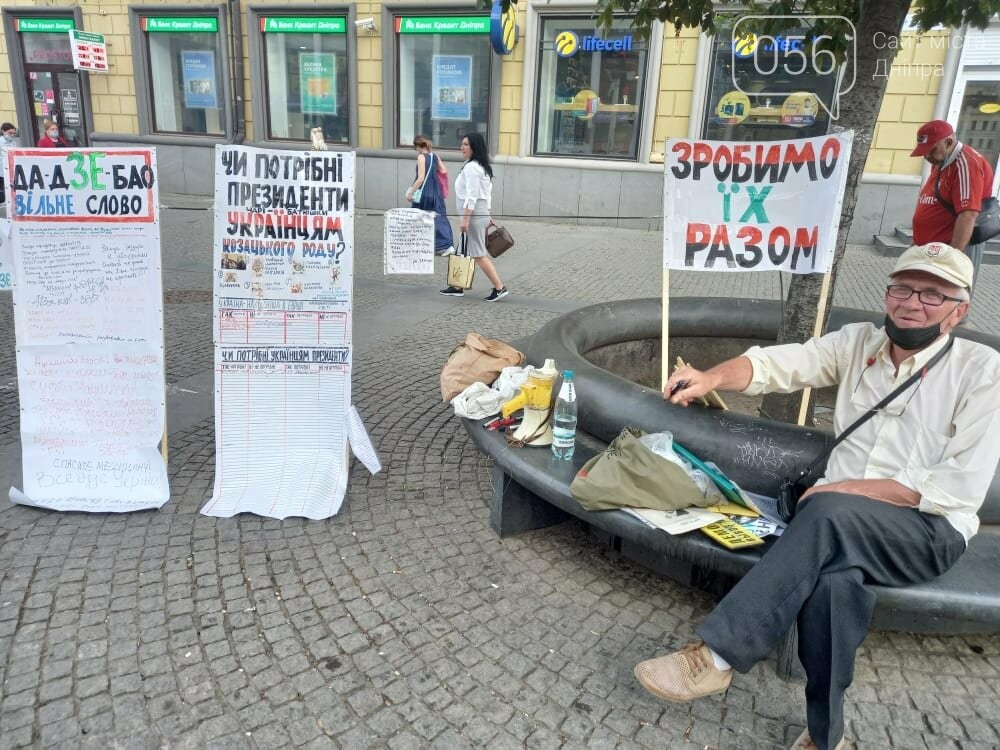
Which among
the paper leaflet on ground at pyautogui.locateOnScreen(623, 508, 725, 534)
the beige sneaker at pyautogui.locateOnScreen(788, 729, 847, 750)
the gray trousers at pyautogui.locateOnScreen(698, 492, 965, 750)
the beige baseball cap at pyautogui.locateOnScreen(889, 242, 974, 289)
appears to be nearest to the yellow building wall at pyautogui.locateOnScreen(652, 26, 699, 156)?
the beige baseball cap at pyautogui.locateOnScreen(889, 242, 974, 289)

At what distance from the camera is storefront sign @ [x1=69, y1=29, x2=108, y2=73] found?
14.2 m

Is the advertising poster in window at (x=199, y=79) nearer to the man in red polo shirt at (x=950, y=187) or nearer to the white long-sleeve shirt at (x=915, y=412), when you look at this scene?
the man in red polo shirt at (x=950, y=187)

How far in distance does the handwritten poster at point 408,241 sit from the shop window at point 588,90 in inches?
240

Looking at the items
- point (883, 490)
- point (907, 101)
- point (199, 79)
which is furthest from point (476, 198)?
point (199, 79)

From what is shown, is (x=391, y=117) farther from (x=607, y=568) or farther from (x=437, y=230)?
(x=607, y=568)

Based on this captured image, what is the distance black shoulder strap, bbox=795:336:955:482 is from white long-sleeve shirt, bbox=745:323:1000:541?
1 cm

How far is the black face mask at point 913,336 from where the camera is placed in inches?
91.8

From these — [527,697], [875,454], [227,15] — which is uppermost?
[227,15]

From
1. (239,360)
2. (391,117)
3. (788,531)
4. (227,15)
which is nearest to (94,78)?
(227,15)

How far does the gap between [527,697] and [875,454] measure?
142cm

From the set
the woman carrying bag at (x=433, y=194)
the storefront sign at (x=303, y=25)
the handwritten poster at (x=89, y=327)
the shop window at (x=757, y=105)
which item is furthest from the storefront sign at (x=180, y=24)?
the handwritten poster at (x=89, y=327)

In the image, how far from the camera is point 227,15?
14.1 m

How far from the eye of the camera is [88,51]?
1451 cm

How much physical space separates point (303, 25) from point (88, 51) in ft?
14.9
